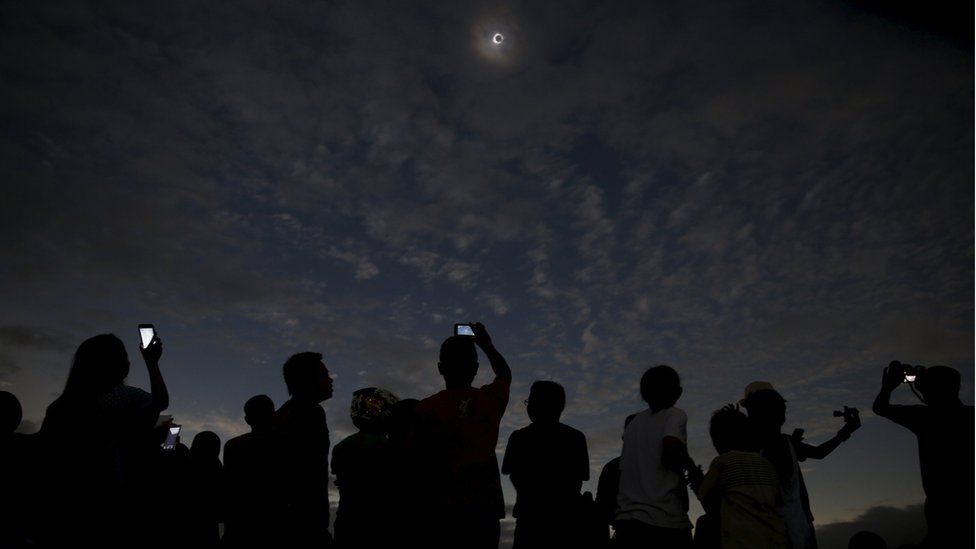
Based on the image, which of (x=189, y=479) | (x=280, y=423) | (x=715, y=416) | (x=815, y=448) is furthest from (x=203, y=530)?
(x=815, y=448)

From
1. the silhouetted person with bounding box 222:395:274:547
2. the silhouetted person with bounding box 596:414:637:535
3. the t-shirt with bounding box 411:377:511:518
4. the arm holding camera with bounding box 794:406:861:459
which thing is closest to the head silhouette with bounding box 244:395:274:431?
the silhouetted person with bounding box 222:395:274:547

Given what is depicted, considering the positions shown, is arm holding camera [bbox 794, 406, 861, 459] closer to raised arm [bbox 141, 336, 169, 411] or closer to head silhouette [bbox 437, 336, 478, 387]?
head silhouette [bbox 437, 336, 478, 387]

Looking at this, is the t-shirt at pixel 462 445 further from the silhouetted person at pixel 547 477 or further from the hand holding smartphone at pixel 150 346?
the hand holding smartphone at pixel 150 346

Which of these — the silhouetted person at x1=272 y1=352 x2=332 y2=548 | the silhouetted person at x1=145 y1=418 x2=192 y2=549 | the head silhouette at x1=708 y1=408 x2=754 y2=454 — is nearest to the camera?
the silhouetted person at x1=272 y1=352 x2=332 y2=548

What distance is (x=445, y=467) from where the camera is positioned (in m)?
4.20

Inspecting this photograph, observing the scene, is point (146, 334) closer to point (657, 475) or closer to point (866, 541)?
point (657, 475)

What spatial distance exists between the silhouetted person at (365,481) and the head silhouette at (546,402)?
140 centimetres

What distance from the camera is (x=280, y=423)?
4.40m

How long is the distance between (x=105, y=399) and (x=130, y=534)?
91 centimetres

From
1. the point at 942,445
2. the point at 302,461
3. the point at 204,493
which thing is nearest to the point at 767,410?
the point at 942,445

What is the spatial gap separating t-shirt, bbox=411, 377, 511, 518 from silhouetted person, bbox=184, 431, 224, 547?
2.75 meters

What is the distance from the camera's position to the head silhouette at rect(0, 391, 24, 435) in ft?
15.3

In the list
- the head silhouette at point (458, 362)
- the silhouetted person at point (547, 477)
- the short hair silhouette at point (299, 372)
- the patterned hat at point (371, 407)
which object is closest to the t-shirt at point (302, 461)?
the short hair silhouette at point (299, 372)

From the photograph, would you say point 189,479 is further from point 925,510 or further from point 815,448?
point 925,510
